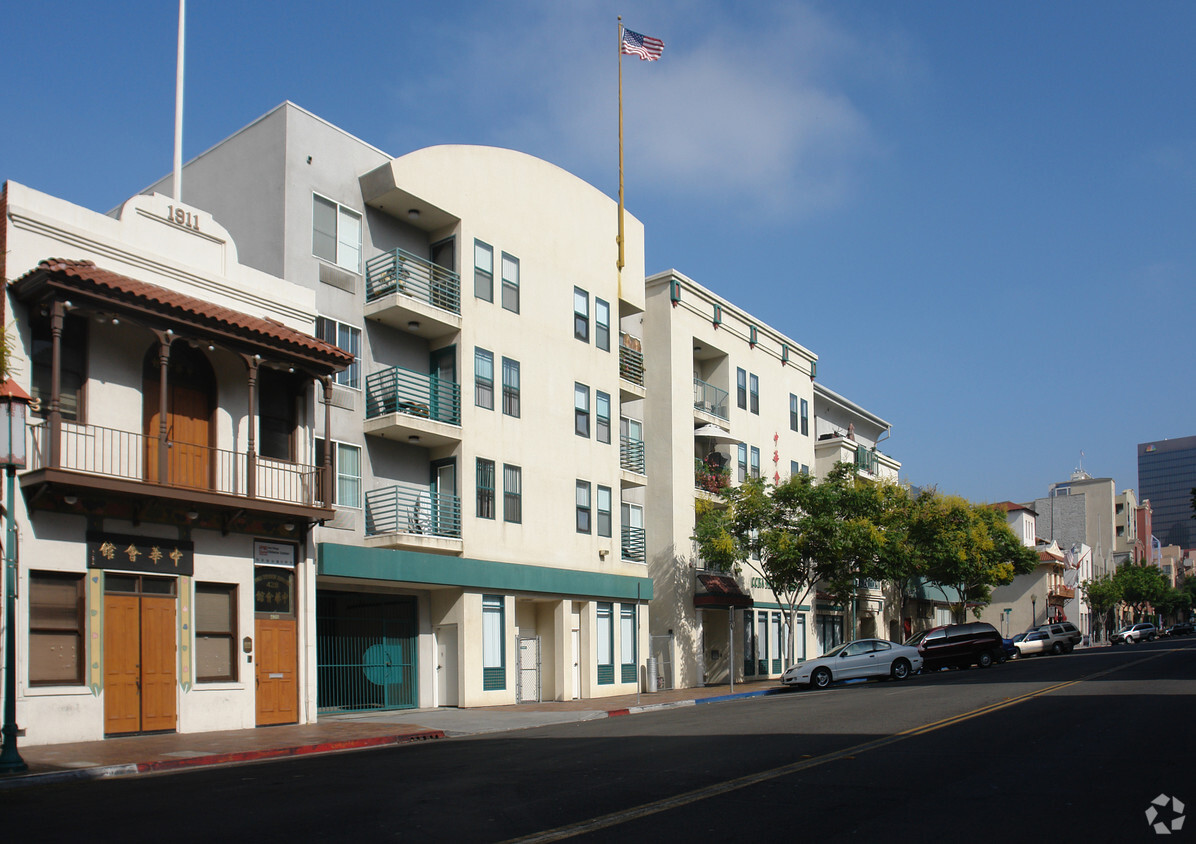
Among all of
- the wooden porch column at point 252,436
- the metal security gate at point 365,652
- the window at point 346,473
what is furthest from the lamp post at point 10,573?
the metal security gate at point 365,652

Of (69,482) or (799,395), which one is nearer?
(69,482)

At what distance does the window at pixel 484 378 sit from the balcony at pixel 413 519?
2.90 m

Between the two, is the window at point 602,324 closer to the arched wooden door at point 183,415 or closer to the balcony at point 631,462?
the balcony at point 631,462

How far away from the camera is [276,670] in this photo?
22109 millimetres

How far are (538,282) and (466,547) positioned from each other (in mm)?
8940

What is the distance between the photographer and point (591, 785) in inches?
435

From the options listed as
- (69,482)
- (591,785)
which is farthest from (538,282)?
(591,785)

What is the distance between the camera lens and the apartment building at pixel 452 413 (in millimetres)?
26062

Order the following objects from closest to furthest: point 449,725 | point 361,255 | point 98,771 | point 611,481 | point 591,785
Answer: point 591,785 → point 98,771 → point 449,725 → point 361,255 → point 611,481

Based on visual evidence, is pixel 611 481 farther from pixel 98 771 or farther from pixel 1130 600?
pixel 1130 600

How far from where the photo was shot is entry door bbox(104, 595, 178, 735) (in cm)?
1891

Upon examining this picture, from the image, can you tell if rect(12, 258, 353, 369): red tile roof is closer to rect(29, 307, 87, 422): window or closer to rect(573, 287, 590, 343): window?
rect(29, 307, 87, 422): window

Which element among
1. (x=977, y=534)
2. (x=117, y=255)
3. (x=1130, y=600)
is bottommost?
(x=1130, y=600)

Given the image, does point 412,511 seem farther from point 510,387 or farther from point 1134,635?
point 1134,635
